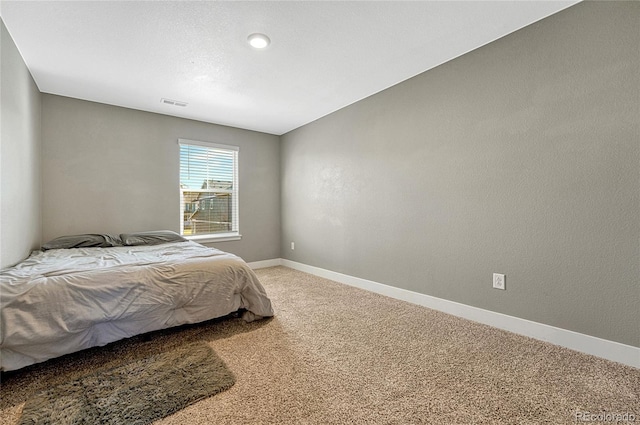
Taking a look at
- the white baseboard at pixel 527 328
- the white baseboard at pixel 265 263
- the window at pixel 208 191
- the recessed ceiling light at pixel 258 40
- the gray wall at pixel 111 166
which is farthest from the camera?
the white baseboard at pixel 265 263

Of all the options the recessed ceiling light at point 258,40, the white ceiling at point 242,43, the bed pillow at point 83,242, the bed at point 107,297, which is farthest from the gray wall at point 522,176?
the bed pillow at point 83,242

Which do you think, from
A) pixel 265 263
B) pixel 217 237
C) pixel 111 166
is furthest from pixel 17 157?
pixel 265 263

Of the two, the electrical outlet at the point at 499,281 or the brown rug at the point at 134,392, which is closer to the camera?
the brown rug at the point at 134,392

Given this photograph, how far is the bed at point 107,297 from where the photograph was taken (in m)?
1.58

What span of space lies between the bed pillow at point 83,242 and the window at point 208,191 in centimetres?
94

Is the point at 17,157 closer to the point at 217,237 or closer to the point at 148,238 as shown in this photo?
the point at 148,238

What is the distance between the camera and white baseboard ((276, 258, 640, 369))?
1.78 m

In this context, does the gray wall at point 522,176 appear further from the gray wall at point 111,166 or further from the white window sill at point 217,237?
the gray wall at point 111,166

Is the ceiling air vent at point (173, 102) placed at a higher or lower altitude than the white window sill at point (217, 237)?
higher

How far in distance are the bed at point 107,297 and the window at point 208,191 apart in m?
1.52

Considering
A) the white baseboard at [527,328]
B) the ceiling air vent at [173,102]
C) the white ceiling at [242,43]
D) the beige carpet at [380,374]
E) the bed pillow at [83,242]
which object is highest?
the white ceiling at [242,43]

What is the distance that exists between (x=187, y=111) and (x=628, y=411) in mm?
4637

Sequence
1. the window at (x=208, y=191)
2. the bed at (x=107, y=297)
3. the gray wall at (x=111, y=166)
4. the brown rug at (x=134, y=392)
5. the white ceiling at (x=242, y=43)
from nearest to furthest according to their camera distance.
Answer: the brown rug at (x=134, y=392) < the bed at (x=107, y=297) < the white ceiling at (x=242, y=43) < the gray wall at (x=111, y=166) < the window at (x=208, y=191)

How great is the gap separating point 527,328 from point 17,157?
166 inches
